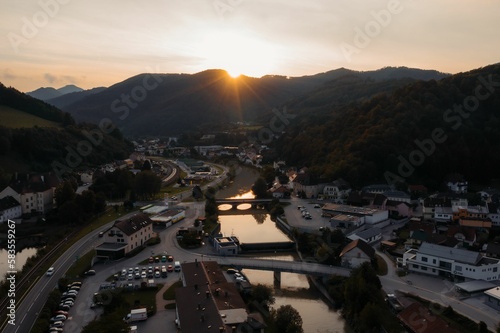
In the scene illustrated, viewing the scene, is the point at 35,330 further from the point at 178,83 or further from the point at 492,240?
the point at 178,83

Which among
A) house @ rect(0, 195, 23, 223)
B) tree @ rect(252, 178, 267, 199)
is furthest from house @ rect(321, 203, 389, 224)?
house @ rect(0, 195, 23, 223)

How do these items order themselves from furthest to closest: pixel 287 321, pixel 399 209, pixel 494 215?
pixel 399 209 < pixel 494 215 < pixel 287 321

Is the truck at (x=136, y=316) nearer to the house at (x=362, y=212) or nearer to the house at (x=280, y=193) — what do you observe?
the house at (x=362, y=212)

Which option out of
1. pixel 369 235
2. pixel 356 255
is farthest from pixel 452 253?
pixel 369 235

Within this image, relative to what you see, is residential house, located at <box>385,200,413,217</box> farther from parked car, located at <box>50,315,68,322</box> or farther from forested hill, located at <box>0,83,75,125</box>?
forested hill, located at <box>0,83,75,125</box>

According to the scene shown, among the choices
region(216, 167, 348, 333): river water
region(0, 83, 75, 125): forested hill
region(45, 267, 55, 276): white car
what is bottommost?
region(216, 167, 348, 333): river water

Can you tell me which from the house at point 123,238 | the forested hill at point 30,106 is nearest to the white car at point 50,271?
the house at point 123,238

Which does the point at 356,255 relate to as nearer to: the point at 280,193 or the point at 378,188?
the point at 378,188
